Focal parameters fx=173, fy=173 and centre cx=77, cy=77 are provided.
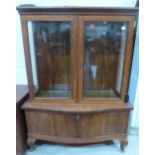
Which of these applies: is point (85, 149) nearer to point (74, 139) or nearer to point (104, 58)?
point (74, 139)

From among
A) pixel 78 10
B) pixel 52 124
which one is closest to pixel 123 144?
pixel 52 124

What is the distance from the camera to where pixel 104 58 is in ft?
5.83

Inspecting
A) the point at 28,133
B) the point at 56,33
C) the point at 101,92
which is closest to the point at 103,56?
the point at 101,92

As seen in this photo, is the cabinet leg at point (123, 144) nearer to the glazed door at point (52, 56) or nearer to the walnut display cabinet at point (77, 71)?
the walnut display cabinet at point (77, 71)

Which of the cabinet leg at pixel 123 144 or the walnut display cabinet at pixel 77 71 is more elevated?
the walnut display cabinet at pixel 77 71

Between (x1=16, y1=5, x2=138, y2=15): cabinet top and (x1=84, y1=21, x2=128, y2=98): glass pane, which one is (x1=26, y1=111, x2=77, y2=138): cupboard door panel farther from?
(x1=16, y1=5, x2=138, y2=15): cabinet top

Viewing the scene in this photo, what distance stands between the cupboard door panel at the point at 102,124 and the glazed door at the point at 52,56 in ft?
0.85

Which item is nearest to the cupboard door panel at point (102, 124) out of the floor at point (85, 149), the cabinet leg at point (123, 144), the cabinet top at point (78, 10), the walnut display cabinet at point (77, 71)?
the walnut display cabinet at point (77, 71)

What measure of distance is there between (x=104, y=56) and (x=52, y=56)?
0.53 meters

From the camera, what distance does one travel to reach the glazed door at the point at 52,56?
5.08ft

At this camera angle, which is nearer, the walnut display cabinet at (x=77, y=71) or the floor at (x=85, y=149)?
the walnut display cabinet at (x=77, y=71)

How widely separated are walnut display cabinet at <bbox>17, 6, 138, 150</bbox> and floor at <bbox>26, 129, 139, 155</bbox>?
4.5 inches
